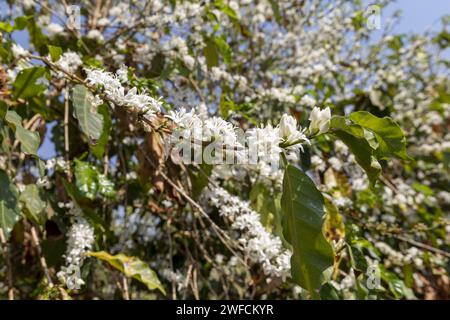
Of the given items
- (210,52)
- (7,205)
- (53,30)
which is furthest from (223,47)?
(7,205)

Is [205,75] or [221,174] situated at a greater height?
[205,75]

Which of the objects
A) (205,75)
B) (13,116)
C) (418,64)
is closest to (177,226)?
(205,75)

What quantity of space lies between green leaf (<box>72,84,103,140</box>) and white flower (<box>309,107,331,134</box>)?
1.61 feet

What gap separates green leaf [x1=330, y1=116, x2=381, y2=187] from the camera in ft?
2.40

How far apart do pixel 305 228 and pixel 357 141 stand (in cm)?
17

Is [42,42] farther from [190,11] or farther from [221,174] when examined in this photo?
[221,174]

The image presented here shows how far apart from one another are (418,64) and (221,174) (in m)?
2.37

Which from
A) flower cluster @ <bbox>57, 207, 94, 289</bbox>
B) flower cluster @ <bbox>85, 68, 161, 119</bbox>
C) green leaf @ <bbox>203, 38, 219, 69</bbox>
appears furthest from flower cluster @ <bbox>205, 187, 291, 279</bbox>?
green leaf @ <bbox>203, 38, 219, 69</bbox>

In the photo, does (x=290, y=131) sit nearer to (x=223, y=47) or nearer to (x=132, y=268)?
(x=132, y=268)

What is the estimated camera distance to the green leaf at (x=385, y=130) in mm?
753

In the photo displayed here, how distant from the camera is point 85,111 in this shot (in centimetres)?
102

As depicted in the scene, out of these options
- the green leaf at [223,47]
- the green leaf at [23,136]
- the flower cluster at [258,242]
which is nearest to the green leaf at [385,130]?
the flower cluster at [258,242]

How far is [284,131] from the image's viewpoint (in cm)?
75

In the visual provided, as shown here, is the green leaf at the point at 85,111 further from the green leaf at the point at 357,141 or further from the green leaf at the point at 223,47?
the green leaf at the point at 223,47
